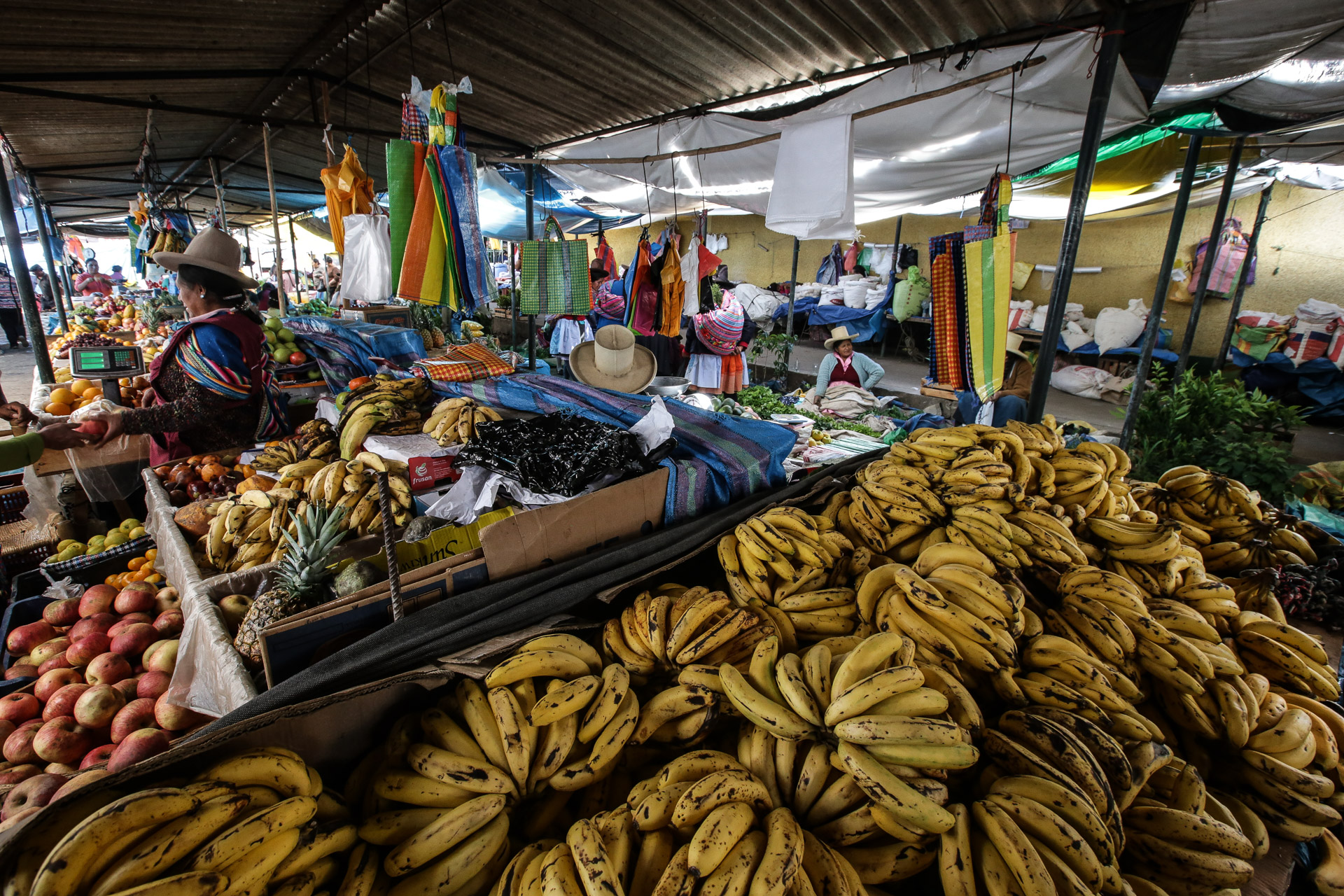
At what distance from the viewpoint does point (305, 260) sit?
1371 inches

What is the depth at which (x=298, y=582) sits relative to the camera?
6.02 feet

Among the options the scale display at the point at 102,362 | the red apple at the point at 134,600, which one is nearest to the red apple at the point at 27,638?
the red apple at the point at 134,600

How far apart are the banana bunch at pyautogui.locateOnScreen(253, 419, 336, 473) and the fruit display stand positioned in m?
0.81

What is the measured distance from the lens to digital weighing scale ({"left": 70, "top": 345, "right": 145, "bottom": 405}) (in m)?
3.85

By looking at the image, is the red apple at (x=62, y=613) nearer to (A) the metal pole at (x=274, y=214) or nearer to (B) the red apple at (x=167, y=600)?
(B) the red apple at (x=167, y=600)

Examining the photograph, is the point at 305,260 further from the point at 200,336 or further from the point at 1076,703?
the point at 1076,703

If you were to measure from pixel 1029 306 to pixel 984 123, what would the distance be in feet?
29.9

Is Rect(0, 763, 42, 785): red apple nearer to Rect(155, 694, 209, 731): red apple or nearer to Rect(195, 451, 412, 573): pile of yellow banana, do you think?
Rect(155, 694, 209, 731): red apple

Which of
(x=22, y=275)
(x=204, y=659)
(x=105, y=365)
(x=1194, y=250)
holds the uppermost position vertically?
(x=1194, y=250)

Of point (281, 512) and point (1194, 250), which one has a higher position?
point (1194, 250)

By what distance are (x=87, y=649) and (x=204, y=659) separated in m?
0.76

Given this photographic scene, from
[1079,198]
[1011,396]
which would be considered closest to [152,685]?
[1079,198]

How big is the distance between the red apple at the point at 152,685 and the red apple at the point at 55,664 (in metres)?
0.43

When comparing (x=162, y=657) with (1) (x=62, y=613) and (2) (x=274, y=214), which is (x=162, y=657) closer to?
(1) (x=62, y=613)
